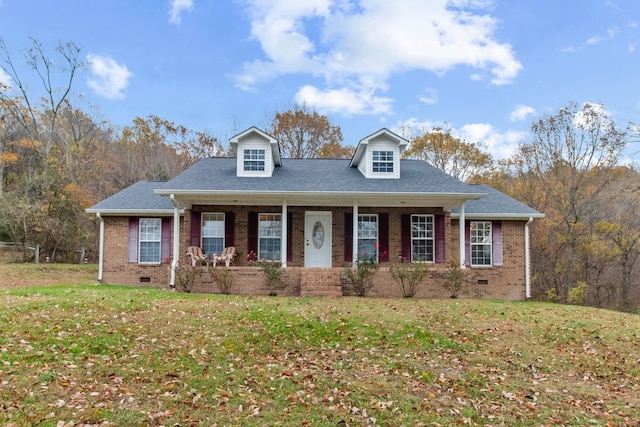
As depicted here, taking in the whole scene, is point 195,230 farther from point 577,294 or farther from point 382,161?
point 577,294

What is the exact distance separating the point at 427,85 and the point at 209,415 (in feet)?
53.3

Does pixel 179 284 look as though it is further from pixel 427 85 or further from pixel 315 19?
pixel 427 85

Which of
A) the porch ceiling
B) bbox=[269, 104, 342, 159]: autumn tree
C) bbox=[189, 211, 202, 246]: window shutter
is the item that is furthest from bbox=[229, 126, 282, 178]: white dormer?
bbox=[269, 104, 342, 159]: autumn tree

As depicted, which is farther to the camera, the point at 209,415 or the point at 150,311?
the point at 150,311

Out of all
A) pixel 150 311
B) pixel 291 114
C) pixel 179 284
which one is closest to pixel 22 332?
pixel 150 311

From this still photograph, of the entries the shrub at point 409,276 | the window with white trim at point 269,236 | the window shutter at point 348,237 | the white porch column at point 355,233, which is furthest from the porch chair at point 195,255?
the shrub at point 409,276

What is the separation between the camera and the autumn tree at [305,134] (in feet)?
97.6

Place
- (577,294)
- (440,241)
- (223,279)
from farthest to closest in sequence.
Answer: (577,294)
(440,241)
(223,279)

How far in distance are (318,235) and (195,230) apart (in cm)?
400

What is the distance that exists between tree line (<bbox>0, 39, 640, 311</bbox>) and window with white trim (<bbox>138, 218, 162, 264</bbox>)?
10.4 meters

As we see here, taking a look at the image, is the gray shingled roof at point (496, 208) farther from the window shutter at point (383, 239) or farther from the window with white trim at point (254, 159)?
the window with white trim at point (254, 159)

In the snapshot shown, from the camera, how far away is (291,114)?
101ft

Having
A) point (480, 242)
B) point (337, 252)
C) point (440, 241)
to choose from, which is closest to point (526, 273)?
point (480, 242)

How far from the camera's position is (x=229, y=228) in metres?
15.0
